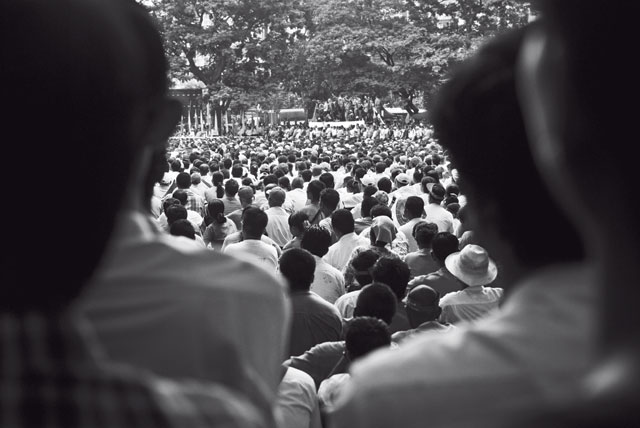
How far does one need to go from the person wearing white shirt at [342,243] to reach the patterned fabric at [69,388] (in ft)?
18.4

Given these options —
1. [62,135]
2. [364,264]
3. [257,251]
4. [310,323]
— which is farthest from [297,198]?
[62,135]

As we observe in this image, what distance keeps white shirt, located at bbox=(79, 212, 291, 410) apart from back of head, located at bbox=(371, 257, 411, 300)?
9.43 feet

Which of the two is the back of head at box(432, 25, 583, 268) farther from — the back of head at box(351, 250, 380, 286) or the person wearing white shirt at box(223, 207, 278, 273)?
the person wearing white shirt at box(223, 207, 278, 273)

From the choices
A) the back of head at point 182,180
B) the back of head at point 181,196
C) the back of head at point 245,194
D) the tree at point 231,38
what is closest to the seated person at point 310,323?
the back of head at point 181,196

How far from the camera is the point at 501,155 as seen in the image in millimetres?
1575

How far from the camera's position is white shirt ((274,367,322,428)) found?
3.13 metres

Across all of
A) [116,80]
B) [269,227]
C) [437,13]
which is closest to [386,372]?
[116,80]

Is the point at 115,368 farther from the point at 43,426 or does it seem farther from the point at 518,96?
the point at 518,96

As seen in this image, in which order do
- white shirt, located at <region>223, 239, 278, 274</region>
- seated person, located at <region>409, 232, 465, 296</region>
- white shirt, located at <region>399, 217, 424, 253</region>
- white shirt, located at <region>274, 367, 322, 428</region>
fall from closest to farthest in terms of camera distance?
white shirt, located at <region>274, 367, 322, 428</region>
seated person, located at <region>409, 232, 465, 296</region>
white shirt, located at <region>223, 239, 278, 274</region>
white shirt, located at <region>399, 217, 424, 253</region>

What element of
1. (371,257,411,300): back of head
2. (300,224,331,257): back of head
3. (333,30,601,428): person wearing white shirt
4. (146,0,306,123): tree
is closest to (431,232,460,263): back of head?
(300,224,331,257): back of head

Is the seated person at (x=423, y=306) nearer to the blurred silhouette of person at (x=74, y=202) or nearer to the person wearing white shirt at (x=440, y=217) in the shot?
the blurred silhouette of person at (x=74, y=202)

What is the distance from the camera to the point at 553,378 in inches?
39.8

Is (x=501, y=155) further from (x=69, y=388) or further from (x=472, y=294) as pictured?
(x=472, y=294)

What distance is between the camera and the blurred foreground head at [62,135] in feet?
3.14
